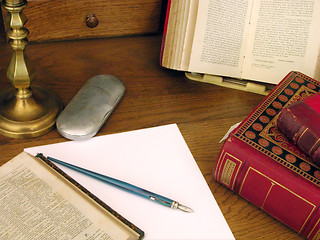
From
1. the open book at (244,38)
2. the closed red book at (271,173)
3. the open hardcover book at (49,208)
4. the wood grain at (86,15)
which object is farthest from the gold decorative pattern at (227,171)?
the wood grain at (86,15)

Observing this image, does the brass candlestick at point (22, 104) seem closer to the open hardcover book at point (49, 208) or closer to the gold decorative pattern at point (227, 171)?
the open hardcover book at point (49, 208)

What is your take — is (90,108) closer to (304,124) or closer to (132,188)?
(132,188)

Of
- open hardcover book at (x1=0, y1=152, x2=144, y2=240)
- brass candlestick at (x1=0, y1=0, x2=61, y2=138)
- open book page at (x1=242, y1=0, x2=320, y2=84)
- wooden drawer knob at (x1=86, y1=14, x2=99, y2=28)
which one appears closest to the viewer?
open hardcover book at (x1=0, y1=152, x2=144, y2=240)

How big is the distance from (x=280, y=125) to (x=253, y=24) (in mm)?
262

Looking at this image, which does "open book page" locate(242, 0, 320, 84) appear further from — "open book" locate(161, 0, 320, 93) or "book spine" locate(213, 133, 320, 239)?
"book spine" locate(213, 133, 320, 239)

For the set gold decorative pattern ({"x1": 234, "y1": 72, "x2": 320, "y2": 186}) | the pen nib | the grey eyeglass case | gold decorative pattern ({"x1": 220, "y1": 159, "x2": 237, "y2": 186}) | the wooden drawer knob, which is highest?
the wooden drawer knob

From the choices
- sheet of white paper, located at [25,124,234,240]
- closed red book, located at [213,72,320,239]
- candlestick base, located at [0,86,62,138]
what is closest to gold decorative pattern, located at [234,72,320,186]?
closed red book, located at [213,72,320,239]

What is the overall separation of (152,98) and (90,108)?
0.15 meters

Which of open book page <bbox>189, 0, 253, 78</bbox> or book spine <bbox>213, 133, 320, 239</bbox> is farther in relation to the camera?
open book page <bbox>189, 0, 253, 78</bbox>

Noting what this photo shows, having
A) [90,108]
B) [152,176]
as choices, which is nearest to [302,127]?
[152,176]

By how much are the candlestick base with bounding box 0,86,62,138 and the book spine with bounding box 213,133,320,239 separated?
12.3 inches

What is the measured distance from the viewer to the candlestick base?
732 millimetres

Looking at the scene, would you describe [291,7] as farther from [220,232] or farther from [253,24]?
[220,232]

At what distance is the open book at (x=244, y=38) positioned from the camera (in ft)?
2.68
